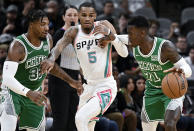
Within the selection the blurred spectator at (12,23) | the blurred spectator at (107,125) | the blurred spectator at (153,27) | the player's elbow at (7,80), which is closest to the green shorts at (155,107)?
the blurred spectator at (107,125)

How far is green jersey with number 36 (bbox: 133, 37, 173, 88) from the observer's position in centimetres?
639

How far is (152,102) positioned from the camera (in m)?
6.58

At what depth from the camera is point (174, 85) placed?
233 inches

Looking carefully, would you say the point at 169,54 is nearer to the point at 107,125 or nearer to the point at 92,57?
the point at 92,57

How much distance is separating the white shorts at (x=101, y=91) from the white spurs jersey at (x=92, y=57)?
0.08m

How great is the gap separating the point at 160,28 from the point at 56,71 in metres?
6.20

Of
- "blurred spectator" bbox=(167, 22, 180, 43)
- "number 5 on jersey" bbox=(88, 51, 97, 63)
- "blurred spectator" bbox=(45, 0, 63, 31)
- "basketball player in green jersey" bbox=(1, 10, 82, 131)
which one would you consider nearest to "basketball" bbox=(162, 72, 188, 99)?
"number 5 on jersey" bbox=(88, 51, 97, 63)

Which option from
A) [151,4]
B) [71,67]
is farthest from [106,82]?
[151,4]

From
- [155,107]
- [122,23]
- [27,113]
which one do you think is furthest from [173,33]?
[27,113]

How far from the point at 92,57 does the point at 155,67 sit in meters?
0.85

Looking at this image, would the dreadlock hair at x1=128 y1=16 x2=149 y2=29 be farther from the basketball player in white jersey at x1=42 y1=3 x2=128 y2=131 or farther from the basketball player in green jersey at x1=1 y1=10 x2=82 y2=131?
the basketball player in green jersey at x1=1 y1=10 x2=82 y2=131

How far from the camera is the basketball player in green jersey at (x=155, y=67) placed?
20.4ft

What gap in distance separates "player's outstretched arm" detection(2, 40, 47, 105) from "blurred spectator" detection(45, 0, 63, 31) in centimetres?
409

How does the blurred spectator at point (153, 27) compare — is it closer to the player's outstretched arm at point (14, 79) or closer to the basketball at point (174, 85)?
the basketball at point (174, 85)
